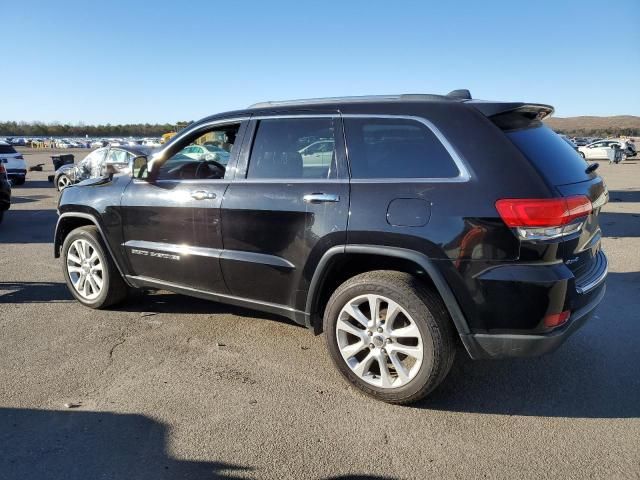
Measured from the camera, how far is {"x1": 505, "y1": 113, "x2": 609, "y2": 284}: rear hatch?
299 centimetres

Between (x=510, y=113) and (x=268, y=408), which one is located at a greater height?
(x=510, y=113)

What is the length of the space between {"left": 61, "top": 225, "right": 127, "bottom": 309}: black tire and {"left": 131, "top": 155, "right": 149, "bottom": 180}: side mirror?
0.86m

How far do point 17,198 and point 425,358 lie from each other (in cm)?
1524

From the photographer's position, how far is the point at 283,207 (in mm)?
3592

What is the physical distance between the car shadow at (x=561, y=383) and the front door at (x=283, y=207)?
124cm

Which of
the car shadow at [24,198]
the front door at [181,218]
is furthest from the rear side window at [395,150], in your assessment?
the car shadow at [24,198]

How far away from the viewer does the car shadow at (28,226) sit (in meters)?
8.91

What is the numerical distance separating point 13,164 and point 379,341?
1945 cm

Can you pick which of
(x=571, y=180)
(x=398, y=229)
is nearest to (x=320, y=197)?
(x=398, y=229)

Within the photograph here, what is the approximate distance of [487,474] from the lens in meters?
2.60

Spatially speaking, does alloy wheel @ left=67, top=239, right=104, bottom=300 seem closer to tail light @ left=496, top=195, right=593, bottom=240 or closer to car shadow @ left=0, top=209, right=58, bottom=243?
tail light @ left=496, top=195, right=593, bottom=240

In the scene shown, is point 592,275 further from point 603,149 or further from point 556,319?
point 603,149

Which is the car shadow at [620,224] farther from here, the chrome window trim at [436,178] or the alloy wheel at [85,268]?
the alloy wheel at [85,268]

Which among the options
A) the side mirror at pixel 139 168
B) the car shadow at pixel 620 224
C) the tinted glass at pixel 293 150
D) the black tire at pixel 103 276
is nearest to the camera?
the tinted glass at pixel 293 150
